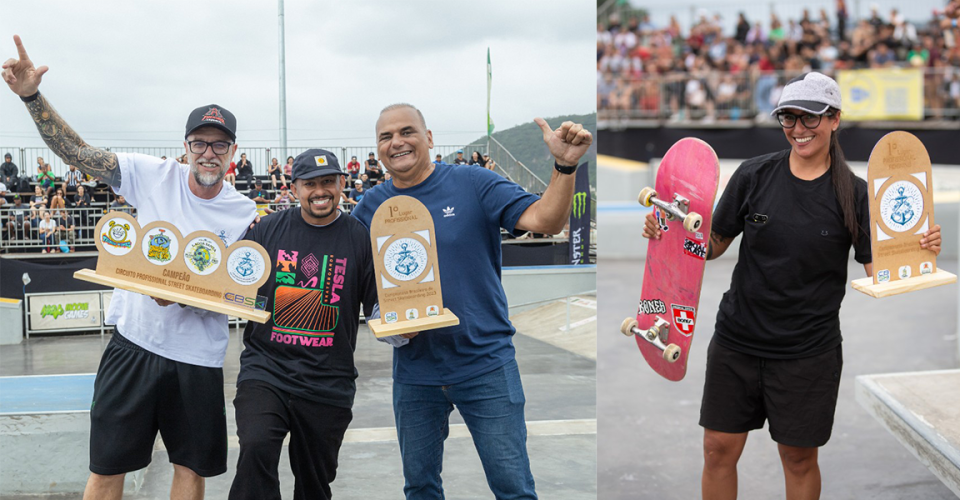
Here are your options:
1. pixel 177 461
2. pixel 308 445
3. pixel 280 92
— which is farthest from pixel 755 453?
pixel 280 92

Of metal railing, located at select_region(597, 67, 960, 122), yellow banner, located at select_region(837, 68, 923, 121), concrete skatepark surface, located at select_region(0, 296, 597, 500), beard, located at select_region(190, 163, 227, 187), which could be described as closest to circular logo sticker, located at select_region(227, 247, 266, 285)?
beard, located at select_region(190, 163, 227, 187)

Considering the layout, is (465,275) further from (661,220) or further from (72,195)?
(72,195)

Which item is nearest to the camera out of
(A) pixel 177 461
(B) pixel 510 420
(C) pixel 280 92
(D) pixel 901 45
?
(B) pixel 510 420

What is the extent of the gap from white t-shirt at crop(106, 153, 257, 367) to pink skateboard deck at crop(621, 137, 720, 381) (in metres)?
1.50

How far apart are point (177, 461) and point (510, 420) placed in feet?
4.05

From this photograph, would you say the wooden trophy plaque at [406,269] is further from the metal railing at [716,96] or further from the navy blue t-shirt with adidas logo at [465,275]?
the metal railing at [716,96]

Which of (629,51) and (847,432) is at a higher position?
(629,51)

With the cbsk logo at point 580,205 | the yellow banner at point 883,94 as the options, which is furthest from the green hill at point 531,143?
the yellow banner at point 883,94

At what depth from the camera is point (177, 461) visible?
294 cm

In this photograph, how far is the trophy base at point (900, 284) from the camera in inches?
109

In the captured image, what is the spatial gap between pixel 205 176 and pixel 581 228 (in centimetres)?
378

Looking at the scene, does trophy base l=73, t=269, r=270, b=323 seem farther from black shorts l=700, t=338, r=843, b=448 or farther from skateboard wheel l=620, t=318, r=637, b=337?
black shorts l=700, t=338, r=843, b=448

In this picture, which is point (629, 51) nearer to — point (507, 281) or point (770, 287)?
point (507, 281)

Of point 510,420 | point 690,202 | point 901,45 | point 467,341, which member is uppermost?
point 901,45
